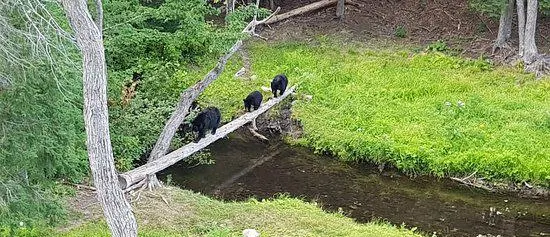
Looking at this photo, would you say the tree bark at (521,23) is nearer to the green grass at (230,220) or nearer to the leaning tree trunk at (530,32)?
the leaning tree trunk at (530,32)

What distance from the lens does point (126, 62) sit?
16.7 meters

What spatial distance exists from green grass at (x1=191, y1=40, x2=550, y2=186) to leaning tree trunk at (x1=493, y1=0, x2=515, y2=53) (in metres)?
1.19

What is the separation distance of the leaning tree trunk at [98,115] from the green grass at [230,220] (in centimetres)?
206

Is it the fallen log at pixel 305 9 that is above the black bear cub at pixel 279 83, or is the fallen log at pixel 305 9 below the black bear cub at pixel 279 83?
above

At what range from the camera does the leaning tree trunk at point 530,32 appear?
18522mm

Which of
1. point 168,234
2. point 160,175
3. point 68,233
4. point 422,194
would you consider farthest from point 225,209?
point 422,194

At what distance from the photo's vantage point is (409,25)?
23.6m

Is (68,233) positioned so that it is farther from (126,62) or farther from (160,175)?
(126,62)

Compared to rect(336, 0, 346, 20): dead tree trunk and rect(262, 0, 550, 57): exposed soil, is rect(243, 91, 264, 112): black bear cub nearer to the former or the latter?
rect(262, 0, 550, 57): exposed soil

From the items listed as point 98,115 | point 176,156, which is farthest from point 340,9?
point 98,115

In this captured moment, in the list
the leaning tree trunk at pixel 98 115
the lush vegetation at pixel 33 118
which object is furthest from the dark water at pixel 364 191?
the leaning tree trunk at pixel 98 115

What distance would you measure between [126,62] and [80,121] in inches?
267

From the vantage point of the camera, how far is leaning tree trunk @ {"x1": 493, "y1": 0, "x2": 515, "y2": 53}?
19734mm

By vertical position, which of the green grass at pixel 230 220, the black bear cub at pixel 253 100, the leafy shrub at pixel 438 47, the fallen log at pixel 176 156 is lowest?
the green grass at pixel 230 220
